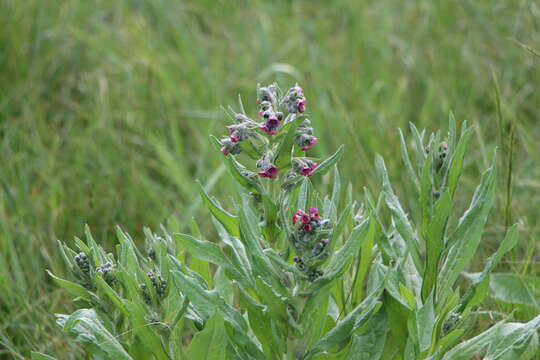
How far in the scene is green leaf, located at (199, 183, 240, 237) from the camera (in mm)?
2082

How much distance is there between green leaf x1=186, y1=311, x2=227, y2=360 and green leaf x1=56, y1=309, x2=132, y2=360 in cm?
23

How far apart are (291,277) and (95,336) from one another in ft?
2.03

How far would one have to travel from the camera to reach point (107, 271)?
7.13 ft

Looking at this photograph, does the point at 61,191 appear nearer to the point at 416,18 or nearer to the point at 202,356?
the point at 202,356

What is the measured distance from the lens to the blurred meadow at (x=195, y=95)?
156 inches

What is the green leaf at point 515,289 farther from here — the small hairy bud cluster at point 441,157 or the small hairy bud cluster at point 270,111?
the small hairy bud cluster at point 270,111

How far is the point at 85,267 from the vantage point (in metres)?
2.19

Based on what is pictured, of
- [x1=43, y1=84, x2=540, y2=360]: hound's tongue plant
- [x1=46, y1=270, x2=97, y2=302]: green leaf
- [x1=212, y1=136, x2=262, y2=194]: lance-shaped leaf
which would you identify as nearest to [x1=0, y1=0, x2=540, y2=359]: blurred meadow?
[x1=46, y1=270, x2=97, y2=302]: green leaf

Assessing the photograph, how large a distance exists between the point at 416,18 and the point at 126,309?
488 centimetres

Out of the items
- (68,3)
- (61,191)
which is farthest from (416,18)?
(61,191)

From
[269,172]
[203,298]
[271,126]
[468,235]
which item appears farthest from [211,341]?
[468,235]

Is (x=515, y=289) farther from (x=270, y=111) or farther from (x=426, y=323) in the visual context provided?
(x=270, y=111)

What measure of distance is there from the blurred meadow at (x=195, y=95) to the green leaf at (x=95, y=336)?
980 mm

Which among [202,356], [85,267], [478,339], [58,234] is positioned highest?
[85,267]
